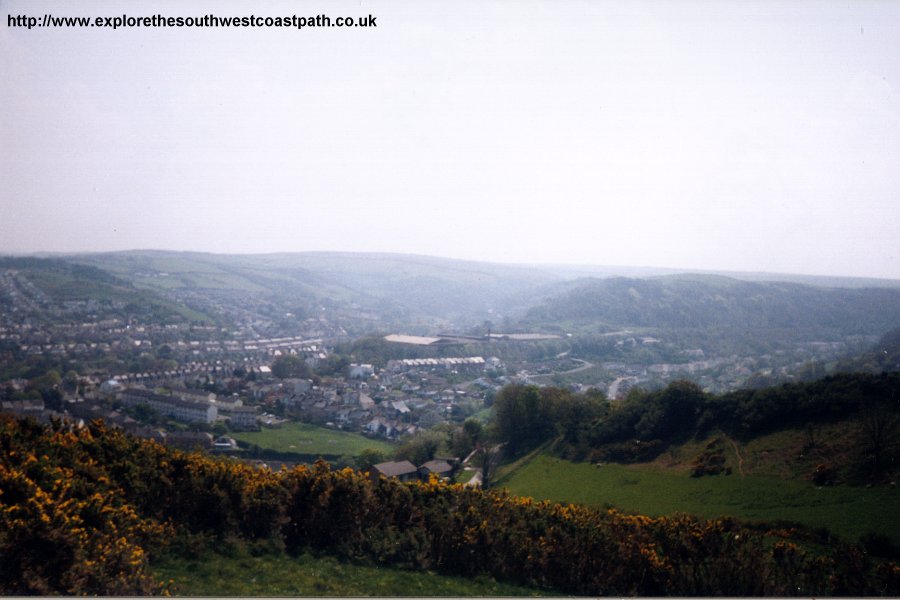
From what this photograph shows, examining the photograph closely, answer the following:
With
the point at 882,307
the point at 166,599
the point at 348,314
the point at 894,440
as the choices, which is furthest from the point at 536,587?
the point at 348,314

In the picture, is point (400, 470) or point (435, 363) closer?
point (400, 470)

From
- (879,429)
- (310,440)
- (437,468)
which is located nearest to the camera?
(879,429)

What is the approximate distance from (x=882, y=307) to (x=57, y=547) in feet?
91.2

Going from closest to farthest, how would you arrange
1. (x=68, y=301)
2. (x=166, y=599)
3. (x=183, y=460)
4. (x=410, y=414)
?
(x=166, y=599)
(x=183, y=460)
(x=68, y=301)
(x=410, y=414)

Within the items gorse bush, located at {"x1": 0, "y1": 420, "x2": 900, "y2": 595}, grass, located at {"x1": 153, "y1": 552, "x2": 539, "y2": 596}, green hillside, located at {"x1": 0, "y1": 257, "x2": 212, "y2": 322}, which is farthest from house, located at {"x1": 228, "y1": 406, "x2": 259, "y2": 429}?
grass, located at {"x1": 153, "y1": 552, "x2": 539, "y2": 596}

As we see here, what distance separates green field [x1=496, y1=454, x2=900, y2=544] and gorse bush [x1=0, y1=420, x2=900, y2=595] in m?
2.90

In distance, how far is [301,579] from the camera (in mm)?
4492

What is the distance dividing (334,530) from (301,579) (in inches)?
33.7

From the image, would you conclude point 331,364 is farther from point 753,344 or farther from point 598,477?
point 753,344

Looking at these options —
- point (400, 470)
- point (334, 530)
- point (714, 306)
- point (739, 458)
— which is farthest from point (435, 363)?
point (334, 530)

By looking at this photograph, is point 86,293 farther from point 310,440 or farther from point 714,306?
point 714,306

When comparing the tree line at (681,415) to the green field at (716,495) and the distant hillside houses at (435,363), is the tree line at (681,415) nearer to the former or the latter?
the green field at (716,495)

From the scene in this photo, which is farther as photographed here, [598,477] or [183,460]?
[598,477]

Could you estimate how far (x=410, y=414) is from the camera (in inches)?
800
